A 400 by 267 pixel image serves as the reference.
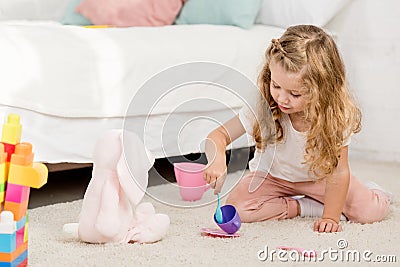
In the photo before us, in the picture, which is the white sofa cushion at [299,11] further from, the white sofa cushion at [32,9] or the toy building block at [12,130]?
the toy building block at [12,130]

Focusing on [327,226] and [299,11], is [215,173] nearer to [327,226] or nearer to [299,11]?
[327,226]

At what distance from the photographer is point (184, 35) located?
2.21 meters

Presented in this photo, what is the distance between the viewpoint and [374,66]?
8.68 ft

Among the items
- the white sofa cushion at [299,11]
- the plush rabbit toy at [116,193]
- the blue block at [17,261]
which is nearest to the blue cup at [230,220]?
the plush rabbit toy at [116,193]

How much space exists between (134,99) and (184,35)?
298 mm

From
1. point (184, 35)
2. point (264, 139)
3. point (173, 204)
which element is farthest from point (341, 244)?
point (184, 35)

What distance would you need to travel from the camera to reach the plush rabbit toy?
1.51m

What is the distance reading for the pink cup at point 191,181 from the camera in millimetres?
1841

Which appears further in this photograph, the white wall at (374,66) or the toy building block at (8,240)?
the white wall at (374,66)

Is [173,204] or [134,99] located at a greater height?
[134,99]

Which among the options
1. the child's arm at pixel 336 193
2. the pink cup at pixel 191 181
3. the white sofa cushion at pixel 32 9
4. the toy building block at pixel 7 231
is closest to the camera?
the toy building block at pixel 7 231

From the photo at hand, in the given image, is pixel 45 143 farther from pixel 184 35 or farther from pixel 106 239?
pixel 184 35

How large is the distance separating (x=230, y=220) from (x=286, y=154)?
23 cm

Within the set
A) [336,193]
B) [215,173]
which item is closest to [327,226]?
[336,193]
